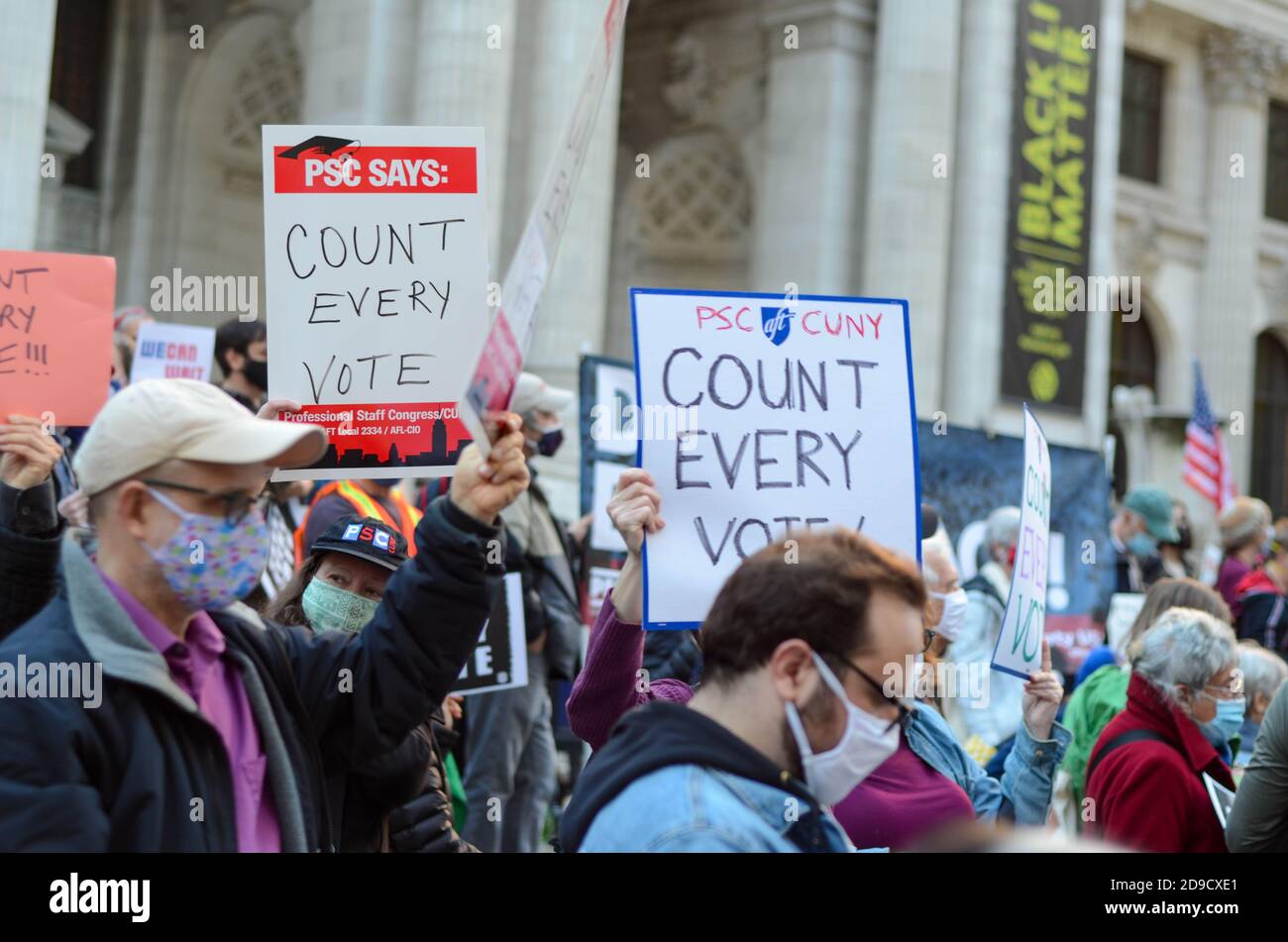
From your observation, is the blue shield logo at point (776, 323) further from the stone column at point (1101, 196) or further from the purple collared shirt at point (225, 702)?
the stone column at point (1101, 196)

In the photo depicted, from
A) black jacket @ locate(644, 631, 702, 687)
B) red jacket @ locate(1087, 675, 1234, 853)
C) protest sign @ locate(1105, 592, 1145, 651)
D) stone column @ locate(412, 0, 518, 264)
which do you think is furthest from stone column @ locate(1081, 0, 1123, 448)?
red jacket @ locate(1087, 675, 1234, 853)

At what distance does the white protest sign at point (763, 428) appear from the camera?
4.01 m

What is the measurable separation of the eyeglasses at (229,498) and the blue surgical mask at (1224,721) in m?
3.41

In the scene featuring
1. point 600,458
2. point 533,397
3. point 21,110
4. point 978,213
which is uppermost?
point 978,213

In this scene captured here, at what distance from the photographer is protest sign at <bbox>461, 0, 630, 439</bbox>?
9.74 ft

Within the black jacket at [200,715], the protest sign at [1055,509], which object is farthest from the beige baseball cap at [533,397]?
the black jacket at [200,715]

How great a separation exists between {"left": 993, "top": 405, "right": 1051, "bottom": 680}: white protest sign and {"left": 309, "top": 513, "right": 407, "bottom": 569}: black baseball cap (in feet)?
5.58

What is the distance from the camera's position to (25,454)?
409 cm

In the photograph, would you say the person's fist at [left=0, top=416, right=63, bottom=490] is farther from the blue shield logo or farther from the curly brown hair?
the curly brown hair

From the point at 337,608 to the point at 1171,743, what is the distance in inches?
99.1

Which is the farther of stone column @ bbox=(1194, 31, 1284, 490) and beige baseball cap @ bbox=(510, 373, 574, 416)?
stone column @ bbox=(1194, 31, 1284, 490)

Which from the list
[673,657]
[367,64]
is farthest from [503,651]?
[367,64]

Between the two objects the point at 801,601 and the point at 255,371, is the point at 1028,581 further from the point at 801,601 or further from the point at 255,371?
the point at 255,371
